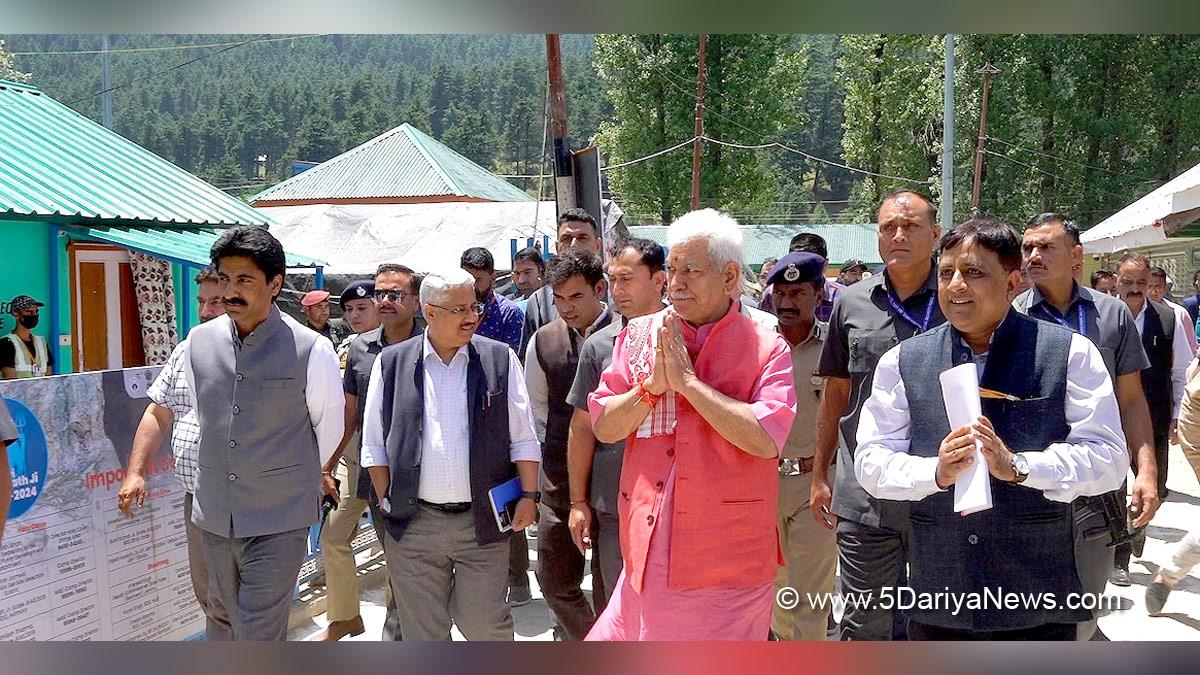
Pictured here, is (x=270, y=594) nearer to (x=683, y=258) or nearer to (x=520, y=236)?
(x=683, y=258)

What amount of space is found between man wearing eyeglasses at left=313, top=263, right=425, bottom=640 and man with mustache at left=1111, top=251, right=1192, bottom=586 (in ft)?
13.9

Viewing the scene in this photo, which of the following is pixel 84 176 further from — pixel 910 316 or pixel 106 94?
pixel 910 316

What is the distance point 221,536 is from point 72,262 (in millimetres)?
8563

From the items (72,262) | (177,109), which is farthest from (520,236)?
(72,262)

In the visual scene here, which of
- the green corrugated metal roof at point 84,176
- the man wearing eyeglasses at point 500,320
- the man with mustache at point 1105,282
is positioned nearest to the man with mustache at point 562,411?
the man wearing eyeglasses at point 500,320

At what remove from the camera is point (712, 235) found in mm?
3096

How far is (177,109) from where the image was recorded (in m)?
16.5

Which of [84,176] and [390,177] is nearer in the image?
[84,176]

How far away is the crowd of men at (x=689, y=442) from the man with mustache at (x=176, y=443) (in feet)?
0.04

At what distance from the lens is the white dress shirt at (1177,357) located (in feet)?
21.6

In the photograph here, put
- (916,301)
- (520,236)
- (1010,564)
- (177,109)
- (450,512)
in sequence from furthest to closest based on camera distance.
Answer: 1. (520,236)
2. (177,109)
3. (450,512)
4. (916,301)
5. (1010,564)

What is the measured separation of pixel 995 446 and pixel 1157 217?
6465 mm

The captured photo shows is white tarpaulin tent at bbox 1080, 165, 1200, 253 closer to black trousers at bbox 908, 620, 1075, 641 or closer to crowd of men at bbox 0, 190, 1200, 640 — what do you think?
crowd of men at bbox 0, 190, 1200, 640

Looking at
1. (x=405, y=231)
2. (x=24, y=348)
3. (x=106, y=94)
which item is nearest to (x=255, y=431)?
(x=24, y=348)
